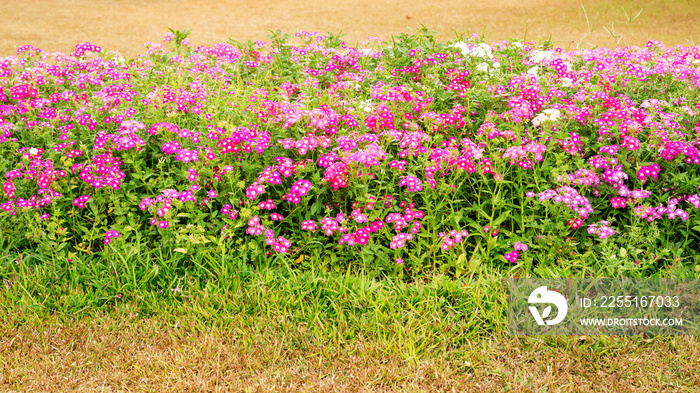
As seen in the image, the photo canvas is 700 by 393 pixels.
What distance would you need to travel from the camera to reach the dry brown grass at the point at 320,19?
39.3ft

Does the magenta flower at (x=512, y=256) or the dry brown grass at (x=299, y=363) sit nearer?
the dry brown grass at (x=299, y=363)

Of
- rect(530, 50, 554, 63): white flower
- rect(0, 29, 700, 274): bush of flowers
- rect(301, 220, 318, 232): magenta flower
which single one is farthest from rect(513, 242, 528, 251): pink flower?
rect(530, 50, 554, 63): white flower

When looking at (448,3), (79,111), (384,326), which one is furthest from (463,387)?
(448,3)

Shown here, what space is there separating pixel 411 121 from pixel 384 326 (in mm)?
1628

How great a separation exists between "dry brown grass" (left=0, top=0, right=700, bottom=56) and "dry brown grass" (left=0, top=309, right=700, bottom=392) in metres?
8.32

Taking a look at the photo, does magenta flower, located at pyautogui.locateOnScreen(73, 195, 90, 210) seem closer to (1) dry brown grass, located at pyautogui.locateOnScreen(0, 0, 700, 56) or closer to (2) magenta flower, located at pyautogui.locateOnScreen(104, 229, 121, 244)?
(2) magenta flower, located at pyautogui.locateOnScreen(104, 229, 121, 244)

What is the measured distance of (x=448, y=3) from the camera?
15898mm

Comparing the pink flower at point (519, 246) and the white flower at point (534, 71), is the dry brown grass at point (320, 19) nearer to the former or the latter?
the white flower at point (534, 71)

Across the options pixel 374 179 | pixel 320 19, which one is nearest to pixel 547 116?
pixel 374 179

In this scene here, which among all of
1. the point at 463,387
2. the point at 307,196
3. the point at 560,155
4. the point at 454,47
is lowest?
the point at 463,387

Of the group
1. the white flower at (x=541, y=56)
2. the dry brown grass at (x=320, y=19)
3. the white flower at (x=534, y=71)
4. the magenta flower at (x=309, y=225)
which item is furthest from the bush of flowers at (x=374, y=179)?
the dry brown grass at (x=320, y=19)

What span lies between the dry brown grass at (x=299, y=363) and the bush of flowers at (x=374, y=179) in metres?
0.56

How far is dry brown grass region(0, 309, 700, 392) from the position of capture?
2980mm

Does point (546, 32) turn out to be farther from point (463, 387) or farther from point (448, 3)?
A: point (463, 387)
